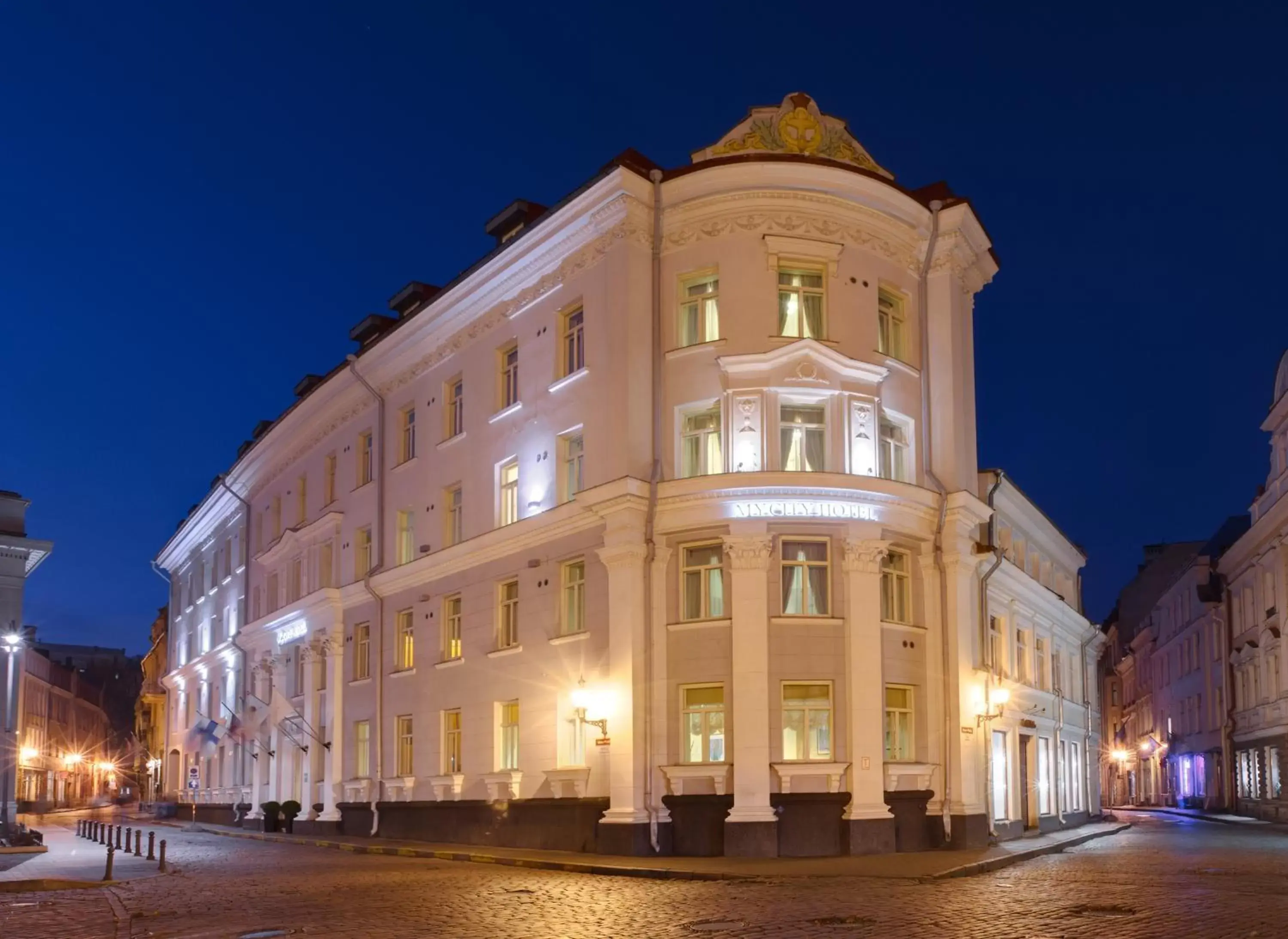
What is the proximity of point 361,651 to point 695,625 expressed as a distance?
1535 centimetres

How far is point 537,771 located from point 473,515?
6.87 meters

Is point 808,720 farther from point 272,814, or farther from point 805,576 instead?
point 272,814

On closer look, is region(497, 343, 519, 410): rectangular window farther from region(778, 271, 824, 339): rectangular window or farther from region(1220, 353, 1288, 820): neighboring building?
region(1220, 353, 1288, 820): neighboring building

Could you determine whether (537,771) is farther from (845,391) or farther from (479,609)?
(845,391)

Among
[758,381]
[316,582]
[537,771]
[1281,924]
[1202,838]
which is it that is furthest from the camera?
[316,582]

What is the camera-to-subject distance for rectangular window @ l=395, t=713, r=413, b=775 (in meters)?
36.7

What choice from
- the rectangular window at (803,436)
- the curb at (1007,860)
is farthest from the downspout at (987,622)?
the rectangular window at (803,436)

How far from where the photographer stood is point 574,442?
31.1m

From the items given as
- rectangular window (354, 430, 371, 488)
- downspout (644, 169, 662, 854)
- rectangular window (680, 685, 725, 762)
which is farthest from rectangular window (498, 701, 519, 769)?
rectangular window (354, 430, 371, 488)

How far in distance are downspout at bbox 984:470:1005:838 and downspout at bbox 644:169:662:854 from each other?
608 centimetres

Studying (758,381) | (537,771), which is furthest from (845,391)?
(537,771)

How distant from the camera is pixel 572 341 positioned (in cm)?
3152

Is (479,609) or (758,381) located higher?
(758,381)

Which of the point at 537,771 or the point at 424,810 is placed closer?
the point at 537,771
